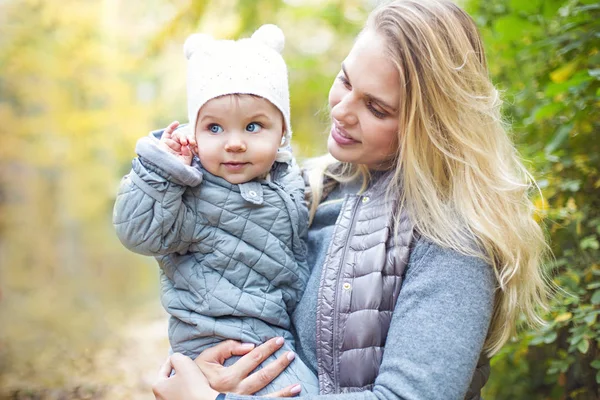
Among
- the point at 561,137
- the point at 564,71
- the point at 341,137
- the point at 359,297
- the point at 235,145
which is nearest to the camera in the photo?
the point at 359,297

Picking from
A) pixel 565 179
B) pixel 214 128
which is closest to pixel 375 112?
pixel 214 128

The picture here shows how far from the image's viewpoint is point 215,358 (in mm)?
1597

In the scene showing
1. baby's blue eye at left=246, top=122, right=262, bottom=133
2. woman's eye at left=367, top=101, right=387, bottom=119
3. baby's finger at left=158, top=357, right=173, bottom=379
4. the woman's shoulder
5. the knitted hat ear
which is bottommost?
baby's finger at left=158, top=357, right=173, bottom=379

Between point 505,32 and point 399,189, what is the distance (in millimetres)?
1058

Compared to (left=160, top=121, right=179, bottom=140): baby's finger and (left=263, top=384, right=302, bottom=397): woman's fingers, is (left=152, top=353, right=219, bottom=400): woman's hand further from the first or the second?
(left=160, top=121, right=179, bottom=140): baby's finger

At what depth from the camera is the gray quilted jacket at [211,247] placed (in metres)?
1.51

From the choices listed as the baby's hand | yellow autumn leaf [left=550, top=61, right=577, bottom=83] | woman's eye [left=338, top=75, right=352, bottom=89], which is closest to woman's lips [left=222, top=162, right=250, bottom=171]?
the baby's hand

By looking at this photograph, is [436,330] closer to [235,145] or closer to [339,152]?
[339,152]

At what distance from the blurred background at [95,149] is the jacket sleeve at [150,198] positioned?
42.9 inches

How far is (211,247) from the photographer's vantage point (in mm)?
1621

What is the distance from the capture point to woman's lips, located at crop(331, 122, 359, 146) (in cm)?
168

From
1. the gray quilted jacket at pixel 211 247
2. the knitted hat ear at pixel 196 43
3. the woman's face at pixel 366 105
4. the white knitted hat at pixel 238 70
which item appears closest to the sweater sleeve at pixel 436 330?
the gray quilted jacket at pixel 211 247

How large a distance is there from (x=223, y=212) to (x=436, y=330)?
0.64 metres

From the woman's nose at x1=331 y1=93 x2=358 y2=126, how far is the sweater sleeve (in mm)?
430
